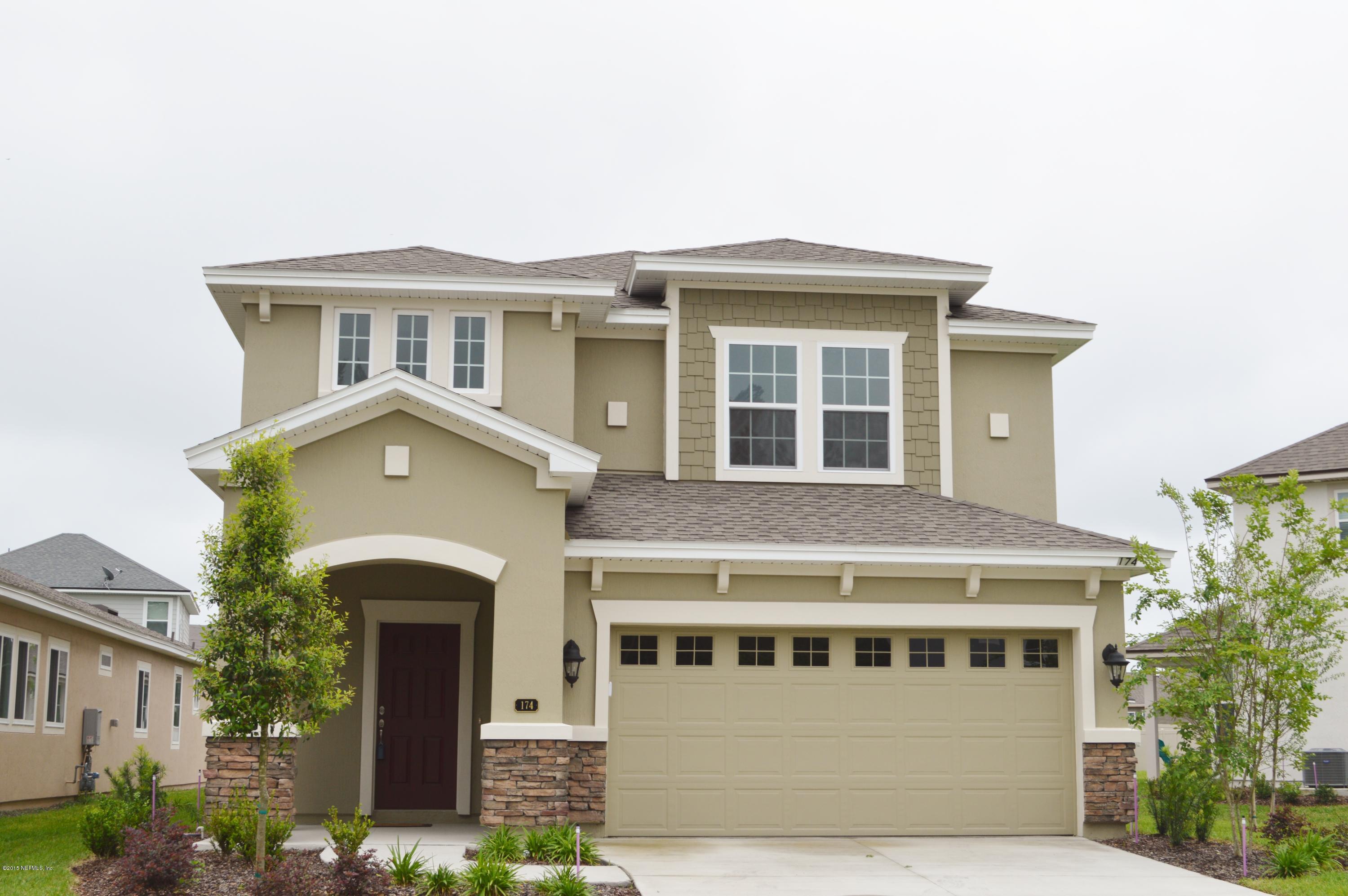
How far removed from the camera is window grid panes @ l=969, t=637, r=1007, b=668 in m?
14.1

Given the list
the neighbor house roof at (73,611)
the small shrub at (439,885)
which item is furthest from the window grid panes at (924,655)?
the neighbor house roof at (73,611)

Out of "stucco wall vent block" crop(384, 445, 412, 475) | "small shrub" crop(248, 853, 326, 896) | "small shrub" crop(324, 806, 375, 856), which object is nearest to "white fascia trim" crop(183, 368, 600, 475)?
"stucco wall vent block" crop(384, 445, 412, 475)

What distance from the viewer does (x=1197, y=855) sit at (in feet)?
41.1

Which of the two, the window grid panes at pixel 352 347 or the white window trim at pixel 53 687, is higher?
the window grid panes at pixel 352 347

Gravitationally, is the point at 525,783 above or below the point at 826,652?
below

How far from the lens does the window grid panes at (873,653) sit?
45.8 ft

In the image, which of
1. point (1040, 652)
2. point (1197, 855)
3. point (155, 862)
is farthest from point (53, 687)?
point (1197, 855)

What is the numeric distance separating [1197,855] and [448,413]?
29.2ft

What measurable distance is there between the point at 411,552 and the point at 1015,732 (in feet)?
23.3

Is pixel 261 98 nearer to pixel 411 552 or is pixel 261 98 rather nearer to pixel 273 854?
pixel 411 552

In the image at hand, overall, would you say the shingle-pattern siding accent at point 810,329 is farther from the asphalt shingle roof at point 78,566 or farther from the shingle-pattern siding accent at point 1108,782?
the asphalt shingle roof at point 78,566

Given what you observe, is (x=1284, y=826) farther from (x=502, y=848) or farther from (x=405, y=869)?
(x=405, y=869)

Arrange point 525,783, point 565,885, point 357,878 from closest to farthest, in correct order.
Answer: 1. point 357,878
2. point 565,885
3. point 525,783

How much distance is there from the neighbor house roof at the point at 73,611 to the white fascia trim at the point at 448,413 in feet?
23.8
